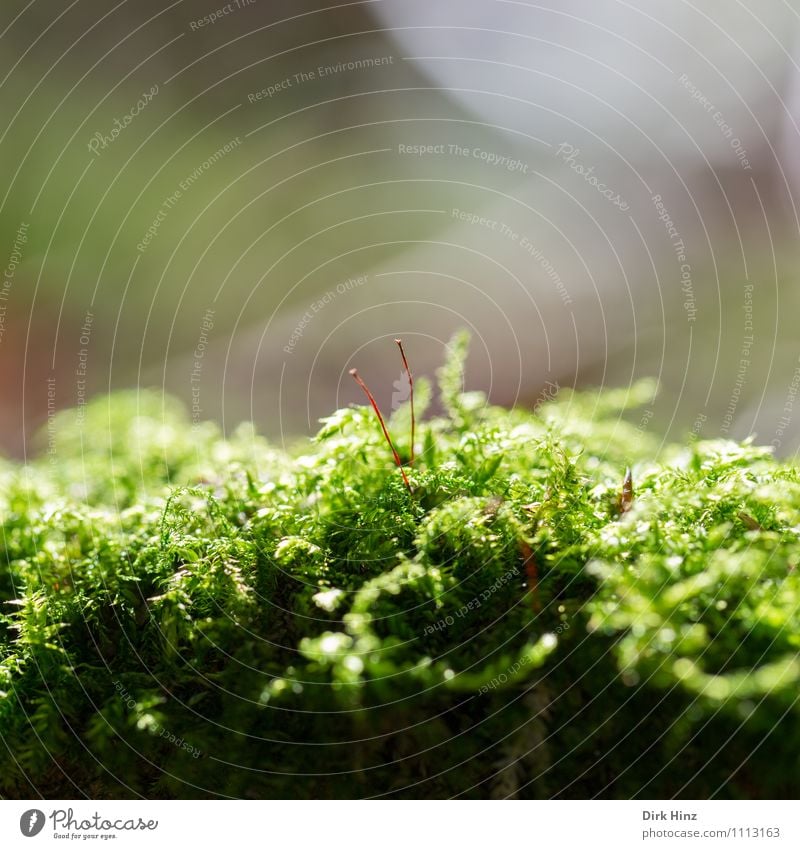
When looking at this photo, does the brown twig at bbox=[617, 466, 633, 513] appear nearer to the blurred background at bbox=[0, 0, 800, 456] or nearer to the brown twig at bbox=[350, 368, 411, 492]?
the brown twig at bbox=[350, 368, 411, 492]

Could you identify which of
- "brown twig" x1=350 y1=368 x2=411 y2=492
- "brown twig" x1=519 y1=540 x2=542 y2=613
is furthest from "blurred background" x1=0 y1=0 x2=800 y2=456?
"brown twig" x1=519 y1=540 x2=542 y2=613

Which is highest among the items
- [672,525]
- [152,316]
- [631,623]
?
[152,316]

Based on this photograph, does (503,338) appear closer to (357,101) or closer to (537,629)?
(357,101)

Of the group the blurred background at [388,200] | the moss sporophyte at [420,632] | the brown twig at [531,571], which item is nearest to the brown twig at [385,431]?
the moss sporophyte at [420,632]

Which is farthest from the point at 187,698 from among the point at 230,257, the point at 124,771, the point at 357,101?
the point at 357,101

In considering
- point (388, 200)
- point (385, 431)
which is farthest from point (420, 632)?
point (388, 200)

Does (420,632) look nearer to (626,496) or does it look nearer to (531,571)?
(531,571)
